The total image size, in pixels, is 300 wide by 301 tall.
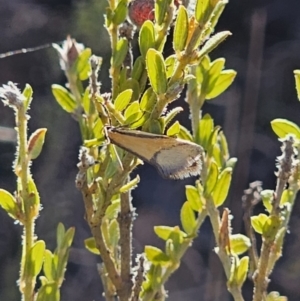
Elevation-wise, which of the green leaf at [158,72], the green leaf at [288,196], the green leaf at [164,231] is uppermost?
the green leaf at [158,72]

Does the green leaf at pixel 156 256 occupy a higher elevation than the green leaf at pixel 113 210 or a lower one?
lower

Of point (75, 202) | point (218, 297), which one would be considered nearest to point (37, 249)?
point (218, 297)

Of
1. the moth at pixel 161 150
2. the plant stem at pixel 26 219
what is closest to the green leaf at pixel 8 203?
the plant stem at pixel 26 219

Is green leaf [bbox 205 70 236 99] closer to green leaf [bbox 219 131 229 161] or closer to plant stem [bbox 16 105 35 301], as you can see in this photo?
green leaf [bbox 219 131 229 161]

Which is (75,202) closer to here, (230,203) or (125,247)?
(230,203)

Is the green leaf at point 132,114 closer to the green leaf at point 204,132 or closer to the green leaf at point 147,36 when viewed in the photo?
the green leaf at point 147,36

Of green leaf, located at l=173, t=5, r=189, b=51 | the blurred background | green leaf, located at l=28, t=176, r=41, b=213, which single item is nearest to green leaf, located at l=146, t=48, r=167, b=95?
green leaf, located at l=173, t=5, r=189, b=51

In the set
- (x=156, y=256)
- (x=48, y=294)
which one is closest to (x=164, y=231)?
(x=156, y=256)

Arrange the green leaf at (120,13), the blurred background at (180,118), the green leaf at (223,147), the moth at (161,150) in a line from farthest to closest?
1. the blurred background at (180,118)
2. the green leaf at (223,147)
3. the green leaf at (120,13)
4. the moth at (161,150)
